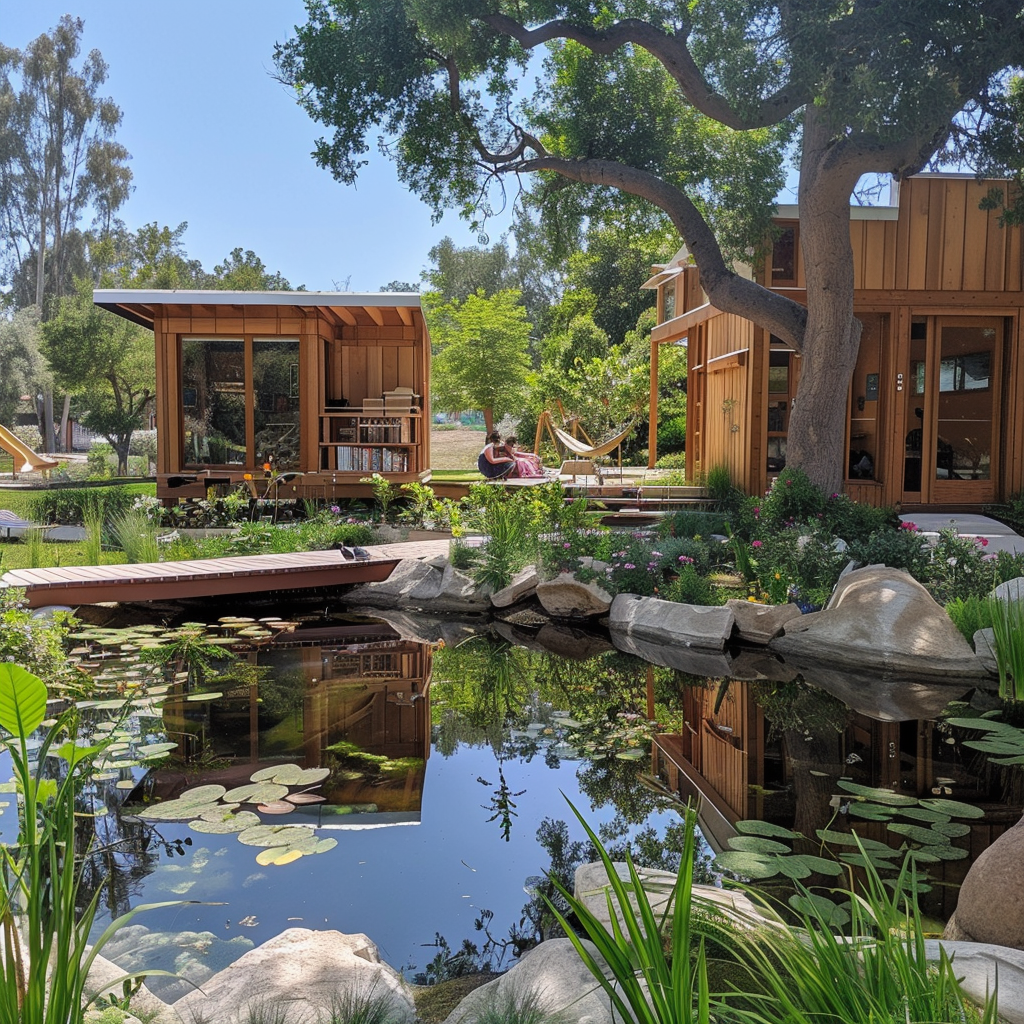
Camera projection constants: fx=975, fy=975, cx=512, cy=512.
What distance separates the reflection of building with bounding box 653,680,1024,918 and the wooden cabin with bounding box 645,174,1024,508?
677cm

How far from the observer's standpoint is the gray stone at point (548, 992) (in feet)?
7.16

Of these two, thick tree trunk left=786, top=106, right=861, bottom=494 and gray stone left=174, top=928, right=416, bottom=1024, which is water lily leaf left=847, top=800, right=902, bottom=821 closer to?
gray stone left=174, top=928, right=416, bottom=1024

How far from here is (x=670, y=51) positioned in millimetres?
9406

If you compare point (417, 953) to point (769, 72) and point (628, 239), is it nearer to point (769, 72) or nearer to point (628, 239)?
point (769, 72)

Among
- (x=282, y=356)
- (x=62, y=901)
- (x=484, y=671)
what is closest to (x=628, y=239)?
(x=282, y=356)

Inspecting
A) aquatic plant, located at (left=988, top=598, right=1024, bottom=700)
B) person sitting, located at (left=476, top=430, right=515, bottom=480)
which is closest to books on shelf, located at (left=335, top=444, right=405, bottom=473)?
person sitting, located at (left=476, top=430, right=515, bottom=480)

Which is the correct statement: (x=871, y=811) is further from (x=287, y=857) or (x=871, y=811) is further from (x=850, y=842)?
(x=287, y=857)

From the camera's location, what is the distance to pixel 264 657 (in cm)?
655

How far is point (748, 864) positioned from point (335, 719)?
2.57 meters

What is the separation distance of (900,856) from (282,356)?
1070 cm

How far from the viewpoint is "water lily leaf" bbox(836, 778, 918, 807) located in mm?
3908

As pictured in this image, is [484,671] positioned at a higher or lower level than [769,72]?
lower

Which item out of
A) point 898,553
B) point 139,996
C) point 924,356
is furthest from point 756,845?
point 924,356

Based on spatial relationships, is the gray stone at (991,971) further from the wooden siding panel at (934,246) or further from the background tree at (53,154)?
the background tree at (53,154)
